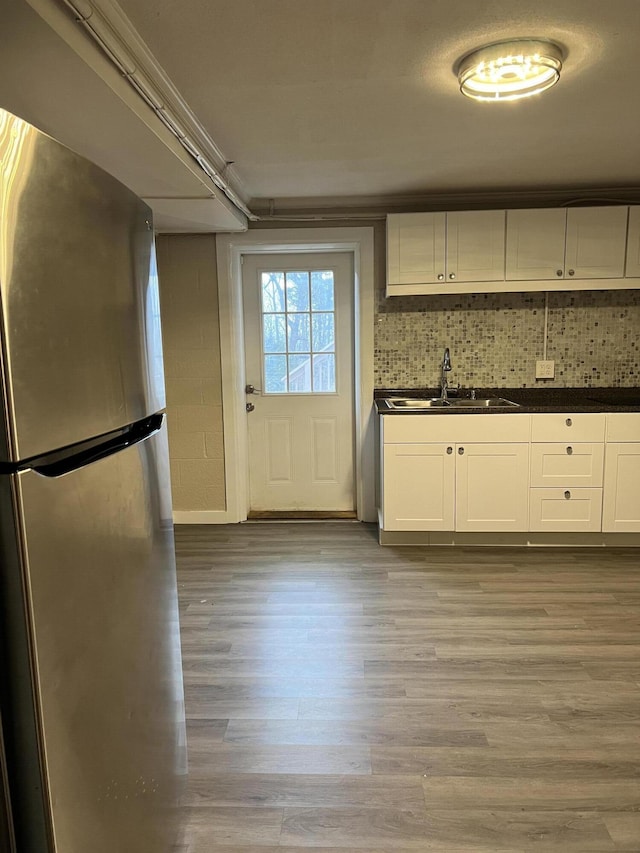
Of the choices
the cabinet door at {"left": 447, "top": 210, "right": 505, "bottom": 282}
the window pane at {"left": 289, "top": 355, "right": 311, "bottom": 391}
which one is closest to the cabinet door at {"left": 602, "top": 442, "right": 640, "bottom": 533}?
the cabinet door at {"left": 447, "top": 210, "right": 505, "bottom": 282}

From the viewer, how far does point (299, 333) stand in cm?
431

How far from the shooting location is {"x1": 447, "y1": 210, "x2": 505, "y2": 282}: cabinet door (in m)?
3.66

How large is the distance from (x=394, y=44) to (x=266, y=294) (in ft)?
8.19

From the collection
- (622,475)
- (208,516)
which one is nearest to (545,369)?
(622,475)

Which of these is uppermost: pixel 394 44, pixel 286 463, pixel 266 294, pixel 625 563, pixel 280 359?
pixel 394 44

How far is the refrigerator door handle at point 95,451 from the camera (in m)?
0.88

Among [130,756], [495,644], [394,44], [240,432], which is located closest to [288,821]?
[130,756]

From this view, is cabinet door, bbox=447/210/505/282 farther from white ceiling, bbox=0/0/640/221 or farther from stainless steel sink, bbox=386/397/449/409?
stainless steel sink, bbox=386/397/449/409

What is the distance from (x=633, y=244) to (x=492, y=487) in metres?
1.72

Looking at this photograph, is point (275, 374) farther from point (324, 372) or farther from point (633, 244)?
point (633, 244)

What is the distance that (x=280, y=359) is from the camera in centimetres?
435

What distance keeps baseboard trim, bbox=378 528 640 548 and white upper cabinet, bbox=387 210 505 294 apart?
61.0 inches

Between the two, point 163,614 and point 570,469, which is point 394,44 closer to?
point 163,614

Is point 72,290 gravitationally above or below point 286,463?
above
